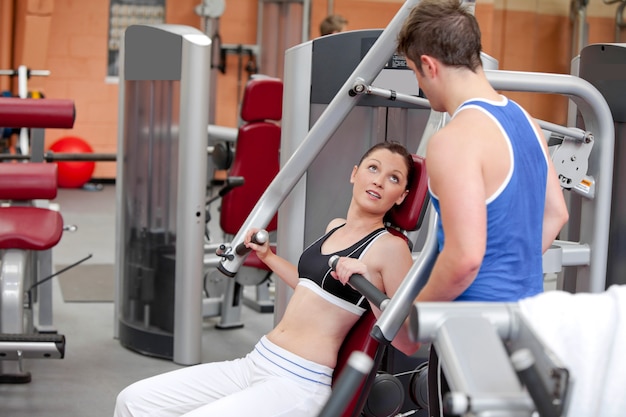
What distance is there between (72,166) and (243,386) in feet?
24.6

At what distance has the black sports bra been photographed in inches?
84.3

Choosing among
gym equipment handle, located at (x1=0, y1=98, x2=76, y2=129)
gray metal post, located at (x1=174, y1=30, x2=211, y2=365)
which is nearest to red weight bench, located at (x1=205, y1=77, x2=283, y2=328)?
gray metal post, located at (x1=174, y1=30, x2=211, y2=365)

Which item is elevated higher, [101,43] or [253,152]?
[101,43]

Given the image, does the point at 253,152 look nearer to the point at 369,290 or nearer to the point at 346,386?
the point at 369,290

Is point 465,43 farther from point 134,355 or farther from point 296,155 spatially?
point 134,355

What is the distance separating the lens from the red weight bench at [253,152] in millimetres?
4270

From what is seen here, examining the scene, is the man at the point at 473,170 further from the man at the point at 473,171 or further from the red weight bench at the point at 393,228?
the red weight bench at the point at 393,228

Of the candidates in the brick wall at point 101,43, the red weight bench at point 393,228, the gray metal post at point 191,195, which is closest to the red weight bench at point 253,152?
the gray metal post at point 191,195

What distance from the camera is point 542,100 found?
7047mm

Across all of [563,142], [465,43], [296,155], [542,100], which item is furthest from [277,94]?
[542,100]

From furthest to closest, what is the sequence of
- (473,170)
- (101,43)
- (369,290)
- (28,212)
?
(101,43), (28,212), (369,290), (473,170)

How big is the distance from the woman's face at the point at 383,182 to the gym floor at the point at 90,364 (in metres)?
1.50

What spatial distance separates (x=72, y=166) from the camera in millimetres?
9273

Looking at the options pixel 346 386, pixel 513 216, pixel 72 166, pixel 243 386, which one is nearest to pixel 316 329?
pixel 243 386
